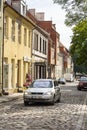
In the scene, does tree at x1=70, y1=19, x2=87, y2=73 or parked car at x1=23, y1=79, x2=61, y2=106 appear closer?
parked car at x1=23, y1=79, x2=61, y2=106

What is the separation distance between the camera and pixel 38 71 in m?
54.1

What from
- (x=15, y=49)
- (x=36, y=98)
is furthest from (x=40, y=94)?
(x=15, y=49)

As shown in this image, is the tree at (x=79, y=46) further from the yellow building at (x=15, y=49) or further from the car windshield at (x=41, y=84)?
the car windshield at (x=41, y=84)

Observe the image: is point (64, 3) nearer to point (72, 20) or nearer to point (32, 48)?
point (72, 20)

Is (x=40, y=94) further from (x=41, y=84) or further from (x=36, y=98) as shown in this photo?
(x=41, y=84)

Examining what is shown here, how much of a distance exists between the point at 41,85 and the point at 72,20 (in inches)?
215

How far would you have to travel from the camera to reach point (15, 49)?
37.5 metres

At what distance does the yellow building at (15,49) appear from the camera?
113 feet

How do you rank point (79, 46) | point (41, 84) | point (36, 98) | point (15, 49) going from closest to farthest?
point (36, 98), point (41, 84), point (15, 49), point (79, 46)

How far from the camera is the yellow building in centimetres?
3437

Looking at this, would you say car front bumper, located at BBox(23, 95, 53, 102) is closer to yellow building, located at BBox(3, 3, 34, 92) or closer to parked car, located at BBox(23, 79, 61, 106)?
parked car, located at BBox(23, 79, 61, 106)

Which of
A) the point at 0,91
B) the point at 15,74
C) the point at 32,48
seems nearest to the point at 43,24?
the point at 32,48

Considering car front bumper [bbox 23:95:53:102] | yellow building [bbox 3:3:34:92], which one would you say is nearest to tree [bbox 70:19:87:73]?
yellow building [bbox 3:3:34:92]

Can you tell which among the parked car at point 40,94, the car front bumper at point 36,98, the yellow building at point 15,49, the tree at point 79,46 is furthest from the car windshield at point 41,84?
the tree at point 79,46
